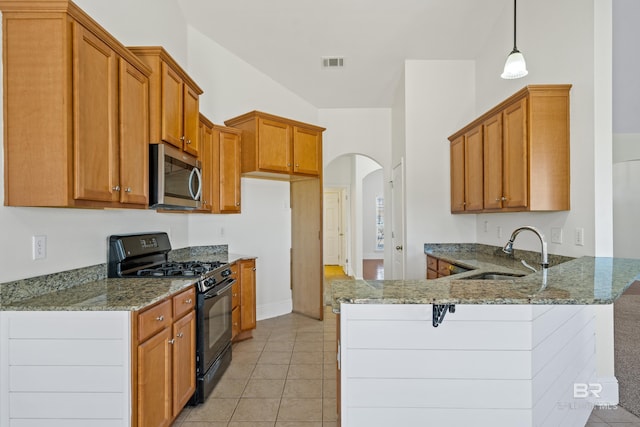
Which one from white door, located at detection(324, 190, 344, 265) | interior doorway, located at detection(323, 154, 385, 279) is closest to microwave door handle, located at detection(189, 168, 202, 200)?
interior doorway, located at detection(323, 154, 385, 279)

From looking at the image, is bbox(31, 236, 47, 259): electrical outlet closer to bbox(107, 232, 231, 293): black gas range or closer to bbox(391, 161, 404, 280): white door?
bbox(107, 232, 231, 293): black gas range

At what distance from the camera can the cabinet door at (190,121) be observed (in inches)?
106

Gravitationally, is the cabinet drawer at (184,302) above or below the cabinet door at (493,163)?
below

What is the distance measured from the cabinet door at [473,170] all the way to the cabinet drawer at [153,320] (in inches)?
115

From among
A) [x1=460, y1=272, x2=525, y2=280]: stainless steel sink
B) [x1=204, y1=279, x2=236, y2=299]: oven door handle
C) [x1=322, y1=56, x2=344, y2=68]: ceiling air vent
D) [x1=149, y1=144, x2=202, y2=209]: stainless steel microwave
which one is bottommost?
[x1=204, y1=279, x2=236, y2=299]: oven door handle

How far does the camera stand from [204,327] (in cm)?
244

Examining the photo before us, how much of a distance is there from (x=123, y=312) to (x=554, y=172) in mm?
2921

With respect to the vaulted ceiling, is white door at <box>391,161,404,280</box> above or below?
below

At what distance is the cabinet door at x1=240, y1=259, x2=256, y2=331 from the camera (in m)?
3.66

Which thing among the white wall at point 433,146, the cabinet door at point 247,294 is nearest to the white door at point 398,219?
the white wall at point 433,146

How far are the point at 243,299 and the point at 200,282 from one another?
1351 mm

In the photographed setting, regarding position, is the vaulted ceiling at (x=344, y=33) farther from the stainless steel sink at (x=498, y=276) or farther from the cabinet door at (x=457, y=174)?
the stainless steel sink at (x=498, y=276)

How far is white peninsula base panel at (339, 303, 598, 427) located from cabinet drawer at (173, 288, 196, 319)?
118cm

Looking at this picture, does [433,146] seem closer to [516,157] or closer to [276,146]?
[516,157]
